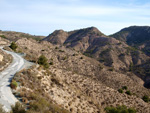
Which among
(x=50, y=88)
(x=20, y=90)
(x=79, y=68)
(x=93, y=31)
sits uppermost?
(x=93, y=31)

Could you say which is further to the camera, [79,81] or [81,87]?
[79,81]

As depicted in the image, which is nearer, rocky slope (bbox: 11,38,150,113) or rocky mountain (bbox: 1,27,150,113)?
rocky mountain (bbox: 1,27,150,113)

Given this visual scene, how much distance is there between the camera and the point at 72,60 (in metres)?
52.2

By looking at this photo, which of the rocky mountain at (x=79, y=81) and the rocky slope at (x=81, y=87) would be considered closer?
the rocky mountain at (x=79, y=81)

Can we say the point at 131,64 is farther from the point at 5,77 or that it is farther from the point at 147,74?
the point at 5,77

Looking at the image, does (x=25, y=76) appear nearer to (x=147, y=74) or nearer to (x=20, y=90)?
(x=20, y=90)

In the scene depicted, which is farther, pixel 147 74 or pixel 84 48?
pixel 84 48

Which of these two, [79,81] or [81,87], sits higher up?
[79,81]

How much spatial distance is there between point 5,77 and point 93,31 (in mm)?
136896

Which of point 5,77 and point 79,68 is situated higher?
point 5,77

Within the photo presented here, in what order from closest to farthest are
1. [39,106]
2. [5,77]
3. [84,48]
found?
[39,106]
[5,77]
[84,48]

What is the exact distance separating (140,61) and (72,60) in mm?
54690

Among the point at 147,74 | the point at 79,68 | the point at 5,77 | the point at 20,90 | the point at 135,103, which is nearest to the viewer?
the point at 20,90

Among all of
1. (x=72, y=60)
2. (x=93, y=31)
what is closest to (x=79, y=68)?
(x=72, y=60)
